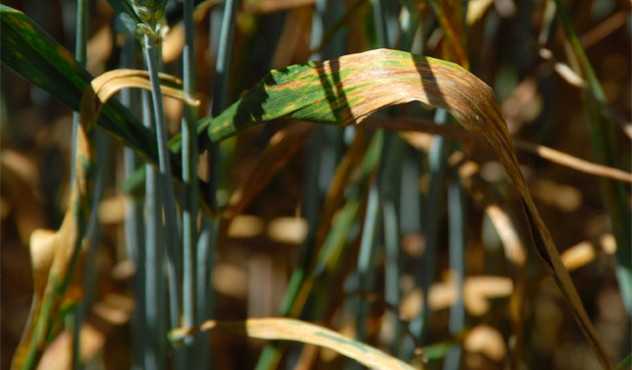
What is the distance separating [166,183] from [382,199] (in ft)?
0.51

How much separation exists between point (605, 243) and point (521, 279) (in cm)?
9

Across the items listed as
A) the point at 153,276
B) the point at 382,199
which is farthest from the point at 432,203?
the point at 153,276

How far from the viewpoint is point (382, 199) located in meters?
0.44

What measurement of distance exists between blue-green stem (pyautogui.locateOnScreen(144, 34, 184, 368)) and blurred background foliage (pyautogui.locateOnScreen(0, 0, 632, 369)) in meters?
0.02

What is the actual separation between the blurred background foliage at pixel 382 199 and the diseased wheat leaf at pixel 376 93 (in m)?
0.08

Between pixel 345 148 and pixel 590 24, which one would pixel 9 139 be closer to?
pixel 345 148

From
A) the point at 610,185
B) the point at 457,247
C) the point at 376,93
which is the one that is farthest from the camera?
the point at 457,247

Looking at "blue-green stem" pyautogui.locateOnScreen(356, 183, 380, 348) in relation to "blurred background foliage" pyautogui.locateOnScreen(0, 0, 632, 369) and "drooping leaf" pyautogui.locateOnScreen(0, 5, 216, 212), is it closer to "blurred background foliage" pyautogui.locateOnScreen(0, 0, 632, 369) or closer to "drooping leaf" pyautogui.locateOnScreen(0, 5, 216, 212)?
"blurred background foliage" pyautogui.locateOnScreen(0, 0, 632, 369)

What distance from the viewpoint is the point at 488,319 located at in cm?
54

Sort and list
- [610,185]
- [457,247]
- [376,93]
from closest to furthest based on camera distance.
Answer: [376,93] → [610,185] → [457,247]

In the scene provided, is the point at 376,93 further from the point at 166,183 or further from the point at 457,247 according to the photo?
the point at 457,247

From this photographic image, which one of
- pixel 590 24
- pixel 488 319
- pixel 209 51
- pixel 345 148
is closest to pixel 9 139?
pixel 209 51

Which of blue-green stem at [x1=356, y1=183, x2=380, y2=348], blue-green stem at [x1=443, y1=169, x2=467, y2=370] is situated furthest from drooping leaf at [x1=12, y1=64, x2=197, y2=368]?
blue-green stem at [x1=443, y1=169, x2=467, y2=370]

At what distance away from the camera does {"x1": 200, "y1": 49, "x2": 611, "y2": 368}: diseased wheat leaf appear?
0.91ft
